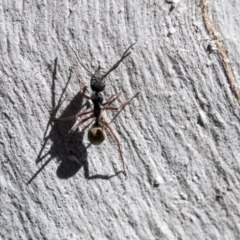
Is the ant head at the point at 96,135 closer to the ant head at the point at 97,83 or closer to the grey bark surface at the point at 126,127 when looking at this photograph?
the grey bark surface at the point at 126,127

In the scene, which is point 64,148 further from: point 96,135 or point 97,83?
point 97,83

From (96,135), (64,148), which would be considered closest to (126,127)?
(96,135)

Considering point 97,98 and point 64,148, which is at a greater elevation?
point 97,98

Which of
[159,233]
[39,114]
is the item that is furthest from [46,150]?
[159,233]

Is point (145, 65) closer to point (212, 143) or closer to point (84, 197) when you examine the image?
point (212, 143)

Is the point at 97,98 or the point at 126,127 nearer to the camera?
the point at 126,127

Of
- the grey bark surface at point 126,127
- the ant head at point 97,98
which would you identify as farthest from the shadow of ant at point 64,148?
the ant head at point 97,98

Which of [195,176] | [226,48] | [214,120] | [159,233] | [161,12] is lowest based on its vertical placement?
[159,233]
